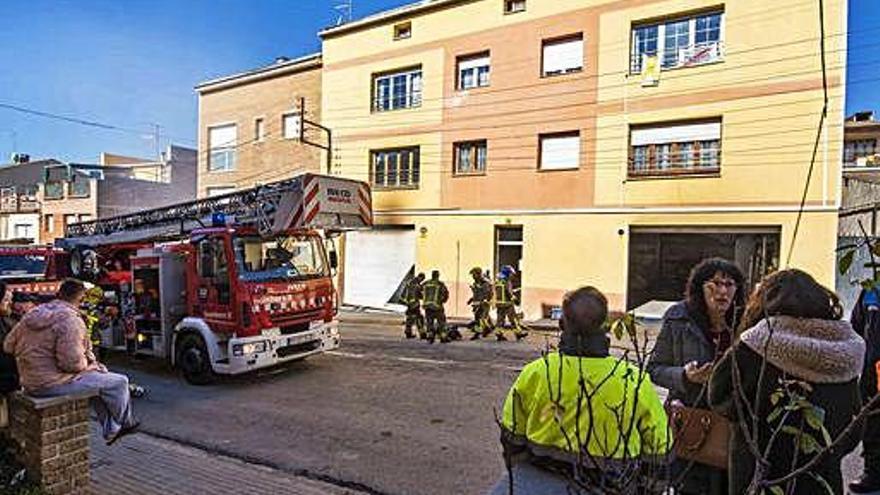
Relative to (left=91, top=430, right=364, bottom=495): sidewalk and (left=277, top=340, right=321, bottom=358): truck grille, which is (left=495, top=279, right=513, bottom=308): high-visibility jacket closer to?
(left=277, top=340, right=321, bottom=358): truck grille

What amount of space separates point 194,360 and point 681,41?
14.2 metres

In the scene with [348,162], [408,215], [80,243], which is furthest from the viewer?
[348,162]

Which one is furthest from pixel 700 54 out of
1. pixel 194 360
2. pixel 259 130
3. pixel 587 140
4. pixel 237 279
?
pixel 259 130

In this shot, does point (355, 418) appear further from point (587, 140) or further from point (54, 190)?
point (54, 190)

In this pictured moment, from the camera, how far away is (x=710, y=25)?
50.0 ft

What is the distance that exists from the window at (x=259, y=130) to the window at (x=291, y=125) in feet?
3.57

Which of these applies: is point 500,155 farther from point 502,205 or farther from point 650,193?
point 650,193

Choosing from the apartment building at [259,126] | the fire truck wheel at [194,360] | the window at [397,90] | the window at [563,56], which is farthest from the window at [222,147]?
the fire truck wheel at [194,360]

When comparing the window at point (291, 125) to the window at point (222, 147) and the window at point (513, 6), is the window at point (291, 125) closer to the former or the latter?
the window at point (222, 147)

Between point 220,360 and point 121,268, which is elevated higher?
point 121,268

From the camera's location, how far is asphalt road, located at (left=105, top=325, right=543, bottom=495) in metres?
5.30

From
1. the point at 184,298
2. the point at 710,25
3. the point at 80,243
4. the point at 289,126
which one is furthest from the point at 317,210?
the point at 289,126

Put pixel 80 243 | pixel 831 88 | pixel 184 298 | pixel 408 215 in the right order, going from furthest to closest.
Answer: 1. pixel 408 215
2. pixel 831 88
3. pixel 80 243
4. pixel 184 298

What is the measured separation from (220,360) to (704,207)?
1222 cm
